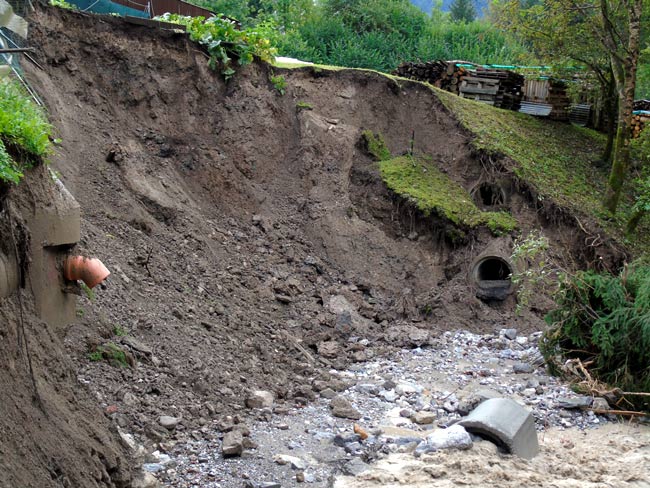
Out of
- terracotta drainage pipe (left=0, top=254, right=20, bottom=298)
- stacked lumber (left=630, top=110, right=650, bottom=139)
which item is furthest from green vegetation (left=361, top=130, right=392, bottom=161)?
terracotta drainage pipe (left=0, top=254, right=20, bottom=298)

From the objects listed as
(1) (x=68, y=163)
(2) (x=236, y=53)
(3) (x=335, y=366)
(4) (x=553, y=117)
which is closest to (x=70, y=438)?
(3) (x=335, y=366)

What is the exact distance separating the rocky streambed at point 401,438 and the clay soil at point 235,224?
15.6 inches

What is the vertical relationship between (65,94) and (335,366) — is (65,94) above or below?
above

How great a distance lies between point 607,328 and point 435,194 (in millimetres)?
5181

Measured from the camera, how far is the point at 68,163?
11312mm

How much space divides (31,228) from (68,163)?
5531 mm

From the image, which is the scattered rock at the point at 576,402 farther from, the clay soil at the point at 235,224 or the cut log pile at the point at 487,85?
the cut log pile at the point at 487,85

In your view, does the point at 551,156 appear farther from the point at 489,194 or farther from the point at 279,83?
the point at 279,83

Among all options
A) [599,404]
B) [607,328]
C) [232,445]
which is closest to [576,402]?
[599,404]

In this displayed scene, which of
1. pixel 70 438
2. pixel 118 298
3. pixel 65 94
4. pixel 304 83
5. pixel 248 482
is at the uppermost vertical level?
pixel 304 83

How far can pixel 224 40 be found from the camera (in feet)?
47.6

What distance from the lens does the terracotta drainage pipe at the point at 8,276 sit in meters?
5.59

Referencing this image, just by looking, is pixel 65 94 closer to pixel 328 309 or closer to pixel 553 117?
pixel 328 309

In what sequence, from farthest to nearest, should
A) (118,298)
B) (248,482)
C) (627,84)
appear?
(627,84), (118,298), (248,482)
